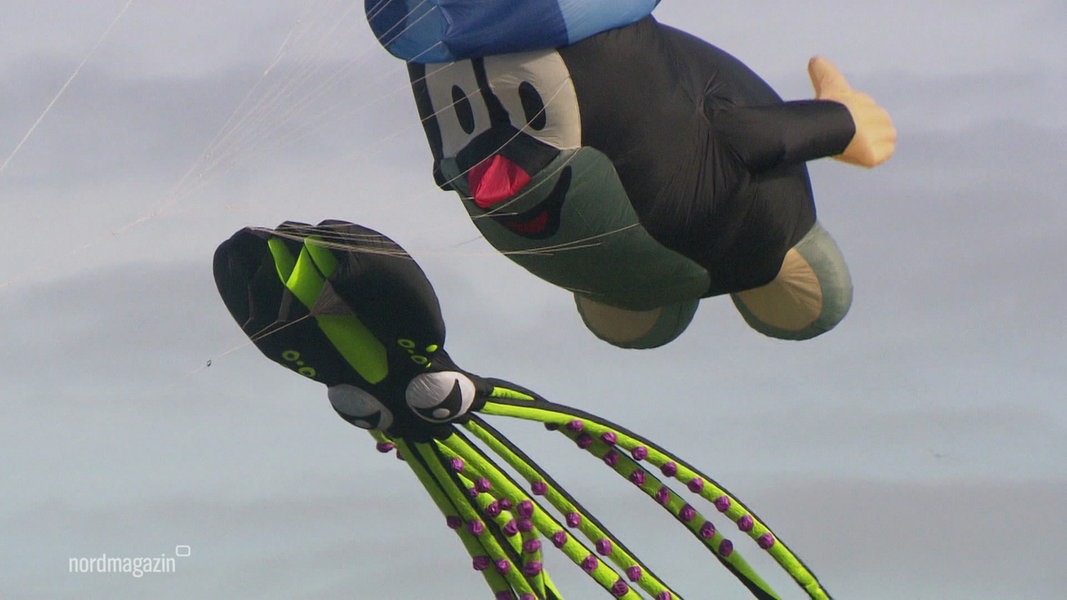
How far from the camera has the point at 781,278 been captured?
1259 cm

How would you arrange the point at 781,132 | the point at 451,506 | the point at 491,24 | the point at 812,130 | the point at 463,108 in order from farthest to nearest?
the point at 451,506 < the point at 812,130 < the point at 781,132 < the point at 463,108 < the point at 491,24

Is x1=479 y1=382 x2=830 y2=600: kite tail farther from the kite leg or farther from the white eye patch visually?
the white eye patch

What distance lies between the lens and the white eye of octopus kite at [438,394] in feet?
38.1

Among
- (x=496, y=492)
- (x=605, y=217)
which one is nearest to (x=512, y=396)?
(x=496, y=492)

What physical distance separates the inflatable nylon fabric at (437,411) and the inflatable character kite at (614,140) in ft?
2.26

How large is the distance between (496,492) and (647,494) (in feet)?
3.44

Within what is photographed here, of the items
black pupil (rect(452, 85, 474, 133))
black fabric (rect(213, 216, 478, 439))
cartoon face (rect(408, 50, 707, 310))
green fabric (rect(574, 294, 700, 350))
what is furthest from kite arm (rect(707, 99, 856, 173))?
black fabric (rect(213, 216, 478, 439))

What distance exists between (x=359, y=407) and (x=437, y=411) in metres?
0.45

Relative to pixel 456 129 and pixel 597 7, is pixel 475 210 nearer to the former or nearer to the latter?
pixel 456 129

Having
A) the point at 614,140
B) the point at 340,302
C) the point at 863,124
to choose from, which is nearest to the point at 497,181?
the point at 614,140

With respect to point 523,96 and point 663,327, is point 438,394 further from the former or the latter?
point 663,327

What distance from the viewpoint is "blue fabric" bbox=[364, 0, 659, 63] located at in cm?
1081

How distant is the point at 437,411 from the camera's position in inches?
459

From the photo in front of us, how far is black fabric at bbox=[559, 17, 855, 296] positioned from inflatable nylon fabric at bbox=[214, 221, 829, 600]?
128cm
